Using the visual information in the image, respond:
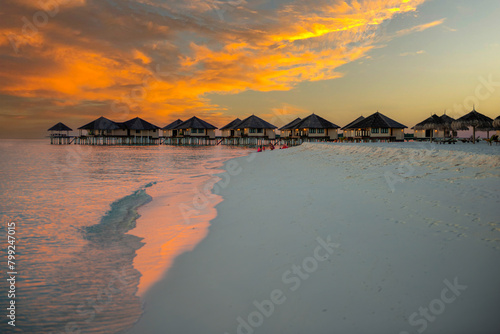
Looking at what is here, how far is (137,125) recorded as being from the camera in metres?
74.2

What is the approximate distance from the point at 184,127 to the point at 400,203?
66639 mm

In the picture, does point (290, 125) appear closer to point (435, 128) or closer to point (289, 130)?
point (289, 130)

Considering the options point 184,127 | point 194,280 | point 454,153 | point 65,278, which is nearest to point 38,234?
point 65,278

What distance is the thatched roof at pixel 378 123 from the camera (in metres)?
45.9

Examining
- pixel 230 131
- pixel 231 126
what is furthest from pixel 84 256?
pixel 231 126

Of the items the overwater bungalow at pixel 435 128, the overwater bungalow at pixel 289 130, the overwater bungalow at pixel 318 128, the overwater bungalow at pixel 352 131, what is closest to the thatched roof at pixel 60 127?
the overwater bungalow at pixel 289 130

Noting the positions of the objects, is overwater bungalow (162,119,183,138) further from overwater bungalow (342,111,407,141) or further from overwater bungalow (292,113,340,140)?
overwater bungalow (342,111,407,141)

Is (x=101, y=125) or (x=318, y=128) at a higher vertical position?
(x=101, y=125)

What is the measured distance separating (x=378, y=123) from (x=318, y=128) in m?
10.8

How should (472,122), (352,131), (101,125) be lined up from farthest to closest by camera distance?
(101,125) → (352,131) → (472,122)

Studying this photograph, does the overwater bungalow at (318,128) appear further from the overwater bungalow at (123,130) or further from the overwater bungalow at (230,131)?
the overwater bungalow at (123,130)

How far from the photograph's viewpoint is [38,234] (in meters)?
6.84

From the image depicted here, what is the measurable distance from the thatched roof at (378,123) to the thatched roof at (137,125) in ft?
171

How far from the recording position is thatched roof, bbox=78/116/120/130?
69312mm
